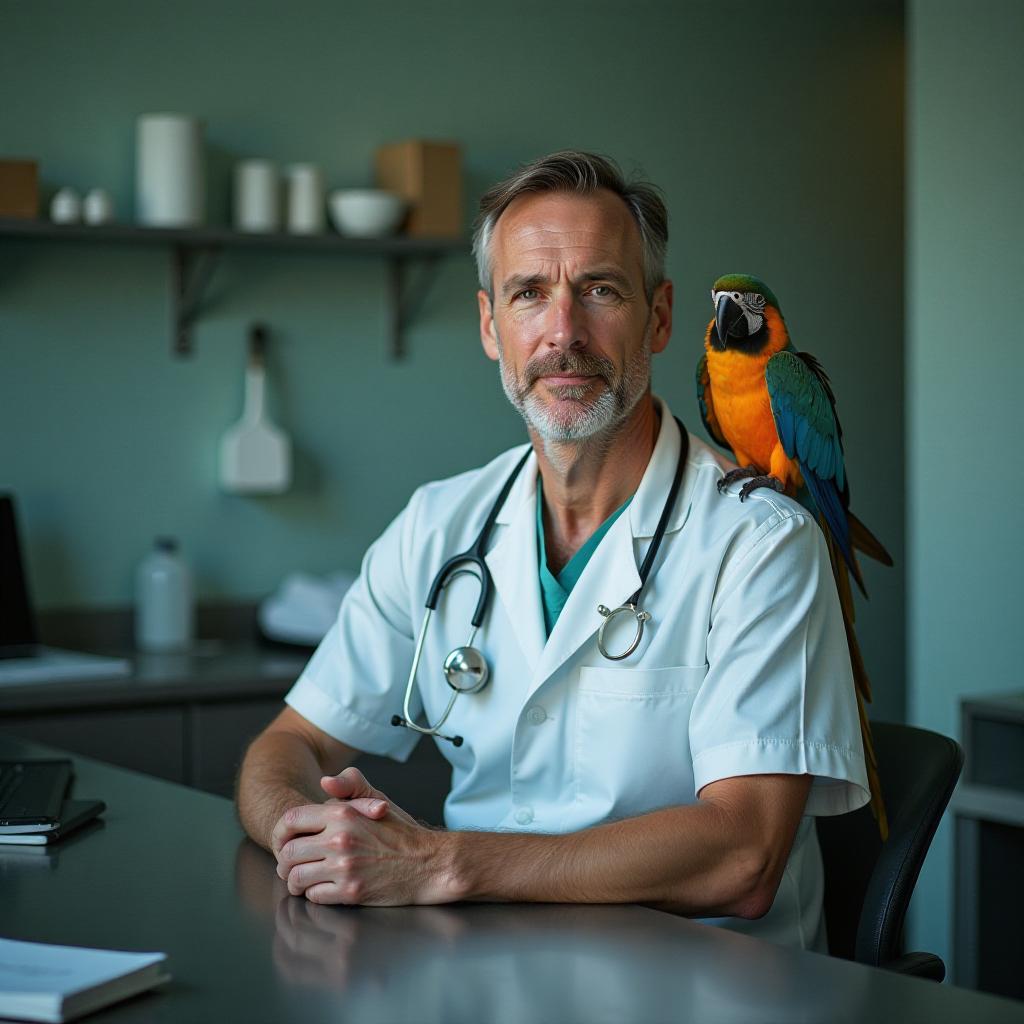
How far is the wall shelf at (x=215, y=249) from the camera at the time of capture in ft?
10.1

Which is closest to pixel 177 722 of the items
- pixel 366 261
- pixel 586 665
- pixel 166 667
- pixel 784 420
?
pixel 166 667

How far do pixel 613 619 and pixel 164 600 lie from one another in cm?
184

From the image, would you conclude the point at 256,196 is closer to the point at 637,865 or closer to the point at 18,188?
the point at 18,188

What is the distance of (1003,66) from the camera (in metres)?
2.99

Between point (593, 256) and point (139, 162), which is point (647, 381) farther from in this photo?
point (139, 162)

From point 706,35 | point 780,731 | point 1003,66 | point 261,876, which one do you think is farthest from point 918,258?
point 261,876

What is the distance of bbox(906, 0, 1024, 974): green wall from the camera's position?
299 cm

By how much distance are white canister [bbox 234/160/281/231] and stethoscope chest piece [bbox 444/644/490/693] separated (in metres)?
1.82

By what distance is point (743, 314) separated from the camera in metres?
1.59

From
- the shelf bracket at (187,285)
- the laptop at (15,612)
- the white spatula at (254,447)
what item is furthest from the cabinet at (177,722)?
the shelf bracket at (187,285)

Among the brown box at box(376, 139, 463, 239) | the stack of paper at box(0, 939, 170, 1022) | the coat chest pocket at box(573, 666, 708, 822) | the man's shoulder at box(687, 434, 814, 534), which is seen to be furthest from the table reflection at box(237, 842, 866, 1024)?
the brown box at box(376, 139, 463, 239)

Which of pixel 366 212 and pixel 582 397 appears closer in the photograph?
pixel 582 397

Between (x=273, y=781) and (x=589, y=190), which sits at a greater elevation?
(x=589, y=190)

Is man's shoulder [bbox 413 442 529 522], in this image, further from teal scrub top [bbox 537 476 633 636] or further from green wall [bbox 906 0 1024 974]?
green wall [bbox 906 0 1024 974]
